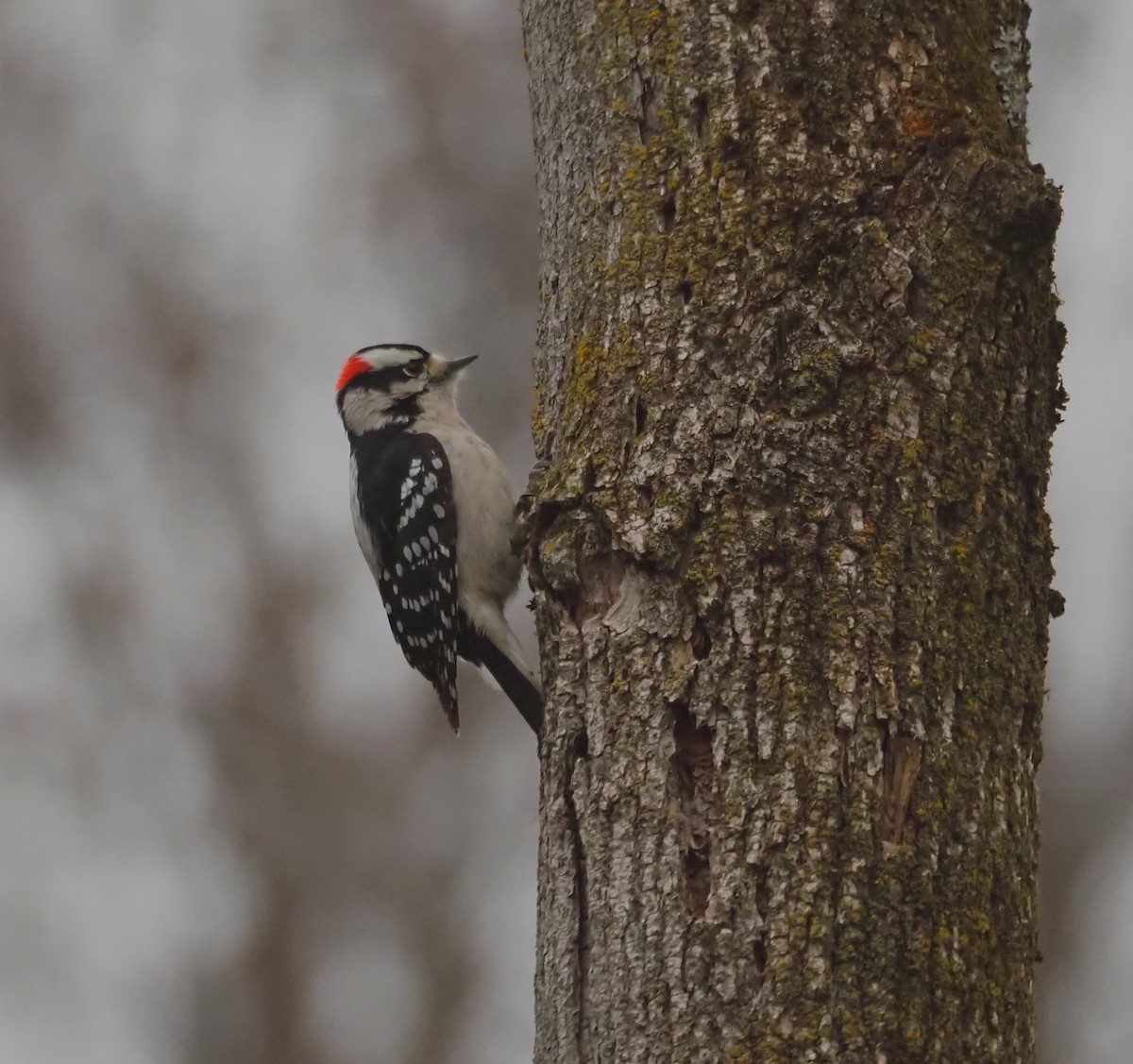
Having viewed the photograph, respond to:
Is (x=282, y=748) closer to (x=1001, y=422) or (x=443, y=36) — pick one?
(x=443, y=36)

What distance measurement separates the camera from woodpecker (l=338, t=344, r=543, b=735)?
502 centimetres

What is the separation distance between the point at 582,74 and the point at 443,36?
865cm

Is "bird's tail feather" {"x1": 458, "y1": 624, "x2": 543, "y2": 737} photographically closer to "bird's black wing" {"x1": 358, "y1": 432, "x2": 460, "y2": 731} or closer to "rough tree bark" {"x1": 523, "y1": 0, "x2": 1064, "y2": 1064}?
"bird's black wing" {"x1": 358, "y1": 432, "x2": 460, "y2": 731}

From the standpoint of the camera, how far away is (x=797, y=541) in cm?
256

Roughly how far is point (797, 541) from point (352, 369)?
145 inches

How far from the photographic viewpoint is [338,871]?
34.9 feet

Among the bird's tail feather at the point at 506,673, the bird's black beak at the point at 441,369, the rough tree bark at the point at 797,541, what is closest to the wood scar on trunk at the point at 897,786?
the rough tree bark at the point at 797,541

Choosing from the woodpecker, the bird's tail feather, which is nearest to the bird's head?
the woodpecker

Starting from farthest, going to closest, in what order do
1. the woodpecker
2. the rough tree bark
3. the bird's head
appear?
the bird's head → the woodpecker → the rough tree bark

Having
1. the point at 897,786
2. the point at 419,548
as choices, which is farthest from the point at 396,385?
the point at 897,786

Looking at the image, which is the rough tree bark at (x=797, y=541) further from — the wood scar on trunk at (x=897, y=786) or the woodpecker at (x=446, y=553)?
the woodpecker at (x=446, y=553)

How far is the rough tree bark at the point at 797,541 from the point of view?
2.35 meters

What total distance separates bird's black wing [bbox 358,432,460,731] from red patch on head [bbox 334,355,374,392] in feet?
2.18

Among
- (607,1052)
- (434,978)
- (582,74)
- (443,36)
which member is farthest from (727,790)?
(443,36)
